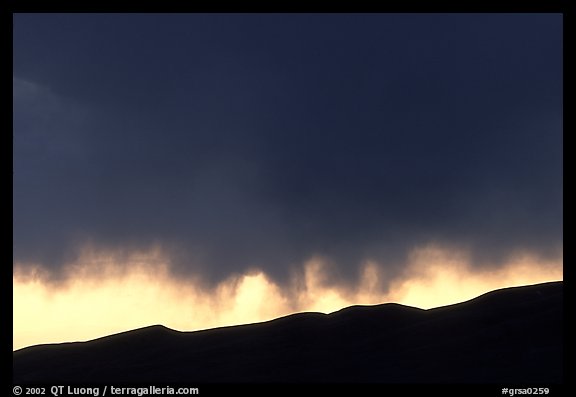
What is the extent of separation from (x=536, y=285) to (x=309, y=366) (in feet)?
110

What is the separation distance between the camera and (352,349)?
58562mm

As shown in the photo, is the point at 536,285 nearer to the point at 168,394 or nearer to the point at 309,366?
the point at 309,366

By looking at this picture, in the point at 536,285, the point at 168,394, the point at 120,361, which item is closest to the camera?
the point at 168,394

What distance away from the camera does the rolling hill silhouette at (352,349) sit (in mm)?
48719

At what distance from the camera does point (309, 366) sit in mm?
49469

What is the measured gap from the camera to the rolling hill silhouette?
160 feet
